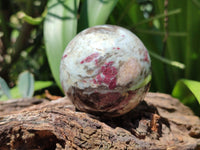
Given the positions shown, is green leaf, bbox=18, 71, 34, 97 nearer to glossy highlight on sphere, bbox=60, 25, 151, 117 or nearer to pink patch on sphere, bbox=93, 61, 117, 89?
glossy highlight on sphere, bbox=60, 25, 151, 117

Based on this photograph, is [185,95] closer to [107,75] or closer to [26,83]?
[107,75]

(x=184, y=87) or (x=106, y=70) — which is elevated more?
(x=106, y=70)

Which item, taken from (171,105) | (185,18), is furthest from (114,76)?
(185,18)

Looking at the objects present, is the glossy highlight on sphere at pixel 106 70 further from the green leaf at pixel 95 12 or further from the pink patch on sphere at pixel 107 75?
the green leaf at pixel 95 12

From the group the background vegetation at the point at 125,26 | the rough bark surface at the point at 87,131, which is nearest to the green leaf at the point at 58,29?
the background vegetation at the point at 125,26

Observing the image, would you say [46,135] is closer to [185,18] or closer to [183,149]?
[183,149]

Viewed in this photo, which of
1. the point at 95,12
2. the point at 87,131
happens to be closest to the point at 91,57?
the point at 87,131
